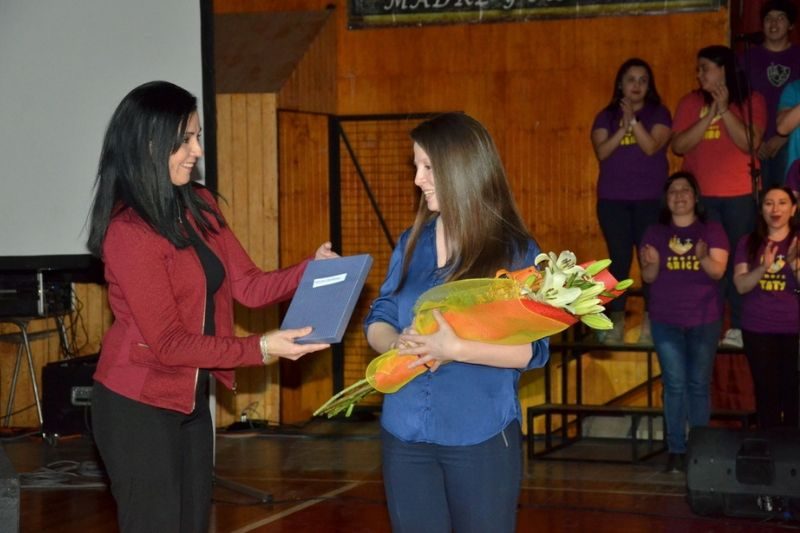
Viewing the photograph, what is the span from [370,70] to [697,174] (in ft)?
9.87

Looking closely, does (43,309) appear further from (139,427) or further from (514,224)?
(514,224)

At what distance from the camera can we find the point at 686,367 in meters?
6.93

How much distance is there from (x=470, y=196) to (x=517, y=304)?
1.09 feet

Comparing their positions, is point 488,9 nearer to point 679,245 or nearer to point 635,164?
point 635,164

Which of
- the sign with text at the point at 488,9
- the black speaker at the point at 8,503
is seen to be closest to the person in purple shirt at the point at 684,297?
the sign with text at the point at 488,9

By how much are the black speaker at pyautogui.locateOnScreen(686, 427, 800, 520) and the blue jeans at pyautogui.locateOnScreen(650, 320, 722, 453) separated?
99 cm

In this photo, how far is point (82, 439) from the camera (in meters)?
8.46

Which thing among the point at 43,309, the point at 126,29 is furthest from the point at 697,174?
the point at 43,309

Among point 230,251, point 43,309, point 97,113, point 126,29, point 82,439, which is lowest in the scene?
point 82,439

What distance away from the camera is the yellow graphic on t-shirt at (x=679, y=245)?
6906mm

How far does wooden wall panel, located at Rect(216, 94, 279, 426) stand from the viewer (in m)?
8.77

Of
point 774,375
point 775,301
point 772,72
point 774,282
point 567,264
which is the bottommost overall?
point 774,375

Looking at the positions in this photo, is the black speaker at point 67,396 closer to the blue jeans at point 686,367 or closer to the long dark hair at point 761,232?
the blue jeans at point 686,367

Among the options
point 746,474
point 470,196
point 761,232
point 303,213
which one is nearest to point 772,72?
point 761,232
